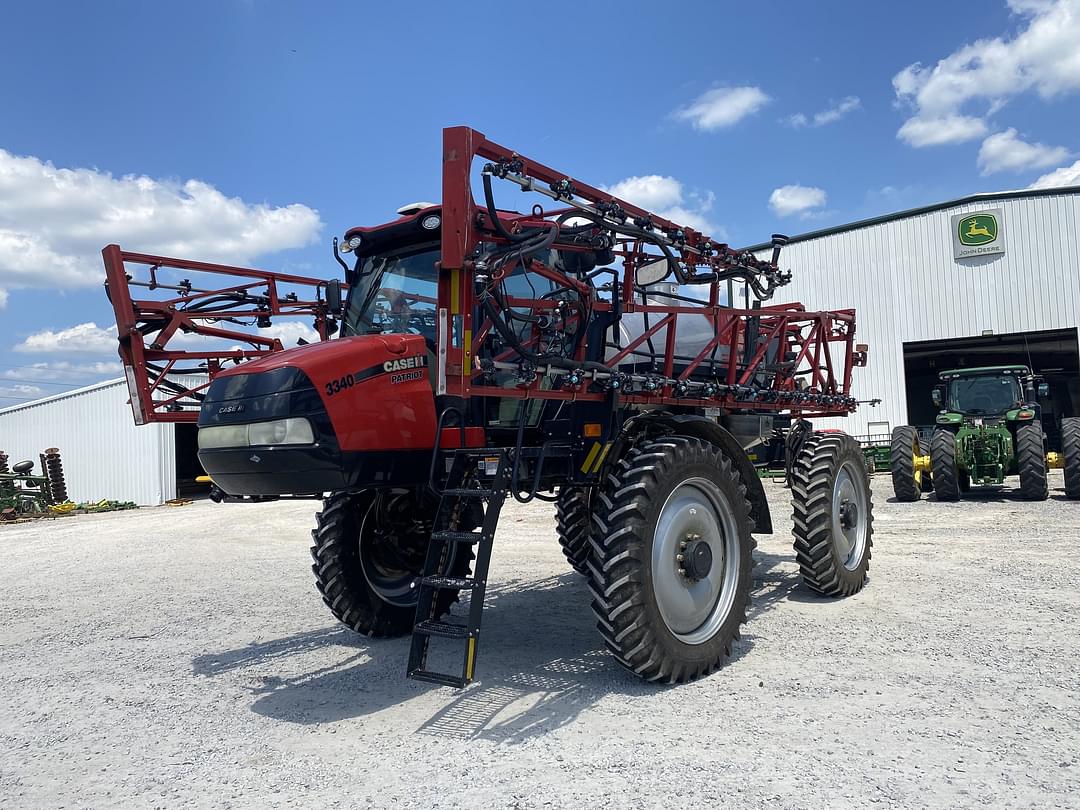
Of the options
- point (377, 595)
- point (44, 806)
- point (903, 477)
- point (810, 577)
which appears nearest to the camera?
point (44, 806)

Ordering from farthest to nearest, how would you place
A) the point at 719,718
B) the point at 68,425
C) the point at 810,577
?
the point at 68,425, the point at 810,577, the point at 719,718

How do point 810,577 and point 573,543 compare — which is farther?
point 573,543

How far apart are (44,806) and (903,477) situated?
1421cm

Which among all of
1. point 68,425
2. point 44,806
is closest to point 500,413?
point 44,806

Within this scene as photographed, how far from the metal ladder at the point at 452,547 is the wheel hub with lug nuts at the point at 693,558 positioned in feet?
4.17

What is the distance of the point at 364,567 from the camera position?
603 centimetres

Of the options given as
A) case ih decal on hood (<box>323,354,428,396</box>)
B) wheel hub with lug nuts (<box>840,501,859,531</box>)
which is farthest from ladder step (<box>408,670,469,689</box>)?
wheel hub with lug nuts (<box>840,501,859,531</box>)

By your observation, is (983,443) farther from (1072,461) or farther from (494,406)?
(494,406)

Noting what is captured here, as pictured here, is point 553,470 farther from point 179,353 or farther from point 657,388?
point 179,353

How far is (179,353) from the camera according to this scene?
20.1 ft

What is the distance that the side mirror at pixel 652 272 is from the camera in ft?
18.0

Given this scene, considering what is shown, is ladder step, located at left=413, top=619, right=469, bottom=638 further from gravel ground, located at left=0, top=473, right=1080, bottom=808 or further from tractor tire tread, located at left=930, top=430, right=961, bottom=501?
tractor tire tread, located at left=930, top=430, right=961, bottom=501

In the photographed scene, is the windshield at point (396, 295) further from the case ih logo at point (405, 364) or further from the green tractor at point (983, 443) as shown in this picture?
the green tractor at point (983, 443)

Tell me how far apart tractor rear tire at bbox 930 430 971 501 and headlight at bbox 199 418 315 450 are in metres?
13.0
